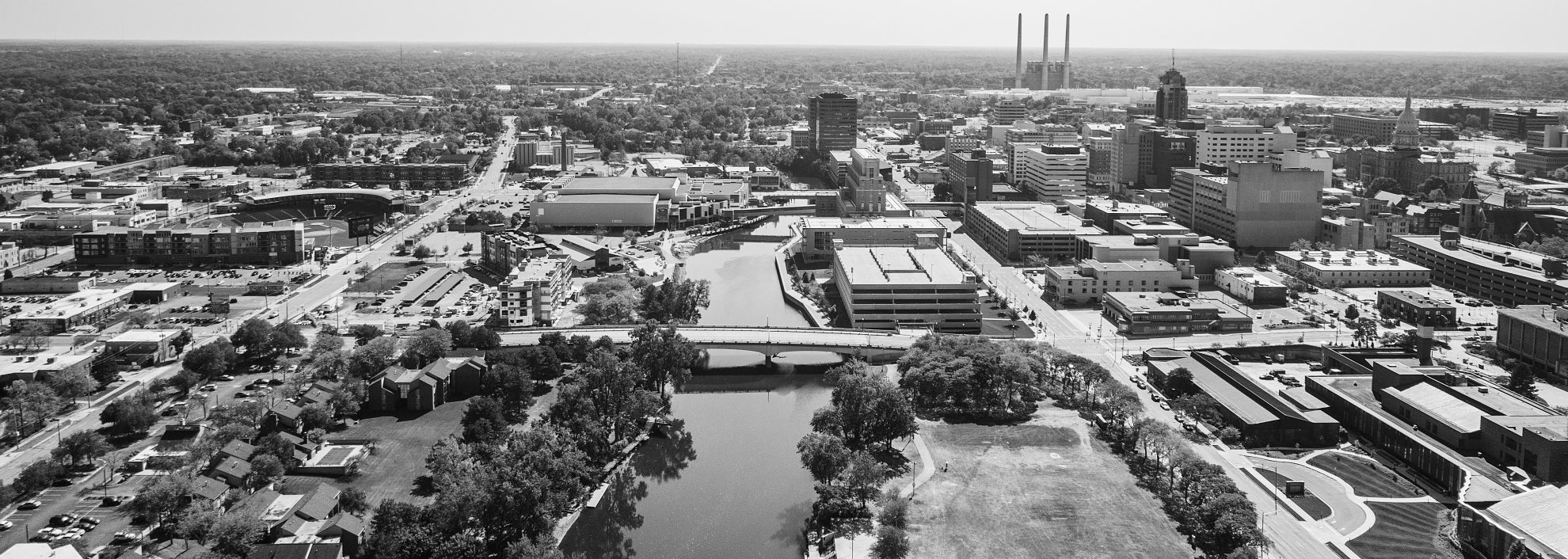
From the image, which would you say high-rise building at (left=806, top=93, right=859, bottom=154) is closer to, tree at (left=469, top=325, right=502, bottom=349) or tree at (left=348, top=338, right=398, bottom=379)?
tree at (left=469, top=325, right=502, bottom=349)

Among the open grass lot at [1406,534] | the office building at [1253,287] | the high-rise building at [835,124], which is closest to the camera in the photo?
the open grass lot at [1406,534]

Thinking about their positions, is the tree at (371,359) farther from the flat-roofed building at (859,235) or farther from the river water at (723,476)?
the flat-roofed building at (859,235)

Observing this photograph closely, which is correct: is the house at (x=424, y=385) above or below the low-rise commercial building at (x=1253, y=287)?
below

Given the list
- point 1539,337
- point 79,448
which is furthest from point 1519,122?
point 79,448

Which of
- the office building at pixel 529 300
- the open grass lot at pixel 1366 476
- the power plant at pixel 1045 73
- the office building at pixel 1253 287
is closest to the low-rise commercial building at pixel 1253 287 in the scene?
the office building at pixel 1253 287

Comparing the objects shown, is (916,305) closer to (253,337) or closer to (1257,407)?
(1257,407)

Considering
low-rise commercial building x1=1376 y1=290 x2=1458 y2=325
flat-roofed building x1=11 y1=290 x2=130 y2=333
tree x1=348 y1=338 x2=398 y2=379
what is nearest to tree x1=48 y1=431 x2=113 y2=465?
tree x1=348 y1=338 x2=398 y2=379

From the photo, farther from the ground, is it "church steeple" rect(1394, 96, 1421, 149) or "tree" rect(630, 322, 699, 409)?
"church steeple" rect(1394, 96, 1421, 149)
